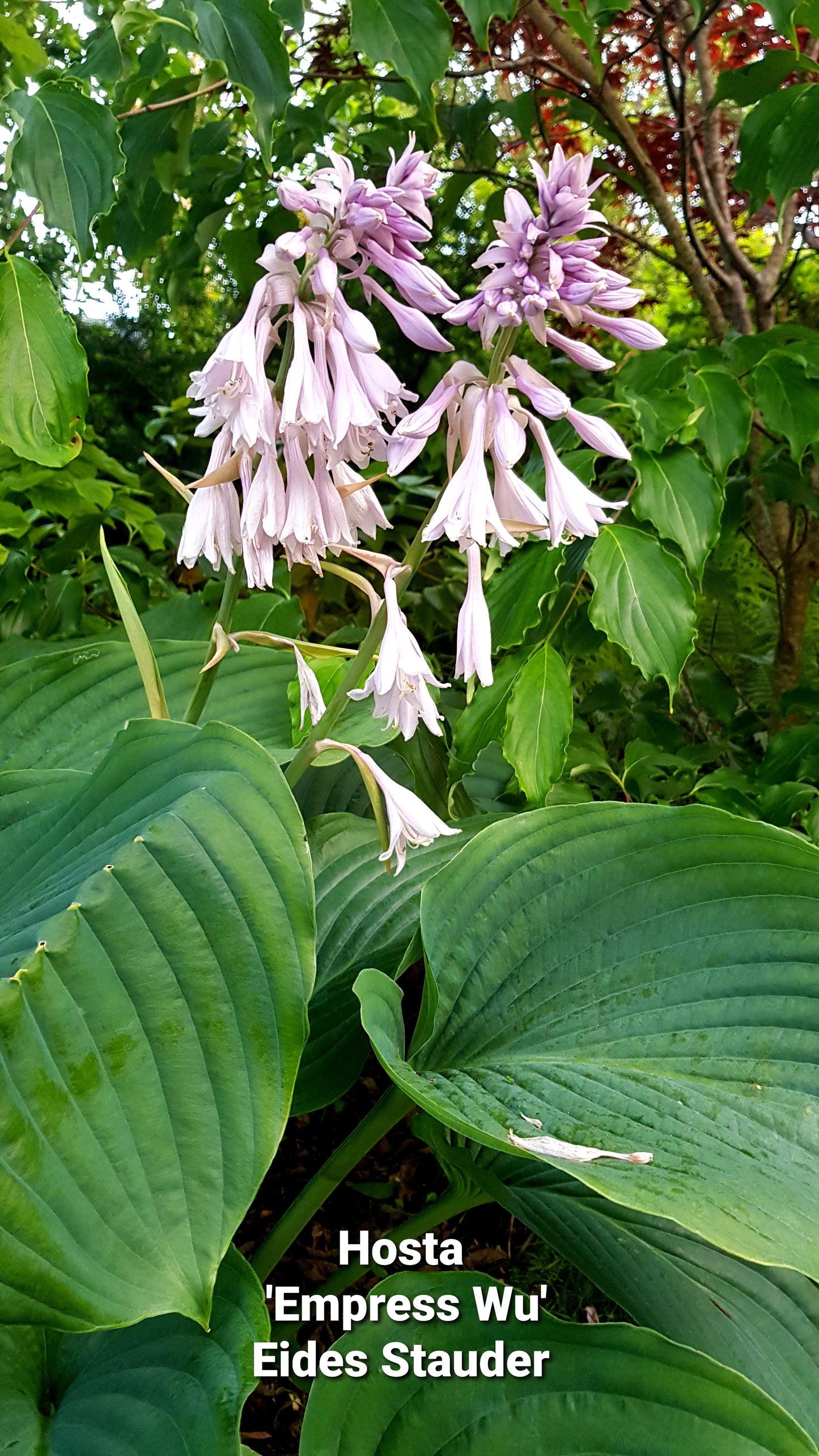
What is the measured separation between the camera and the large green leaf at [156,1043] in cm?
55

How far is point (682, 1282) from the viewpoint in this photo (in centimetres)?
77

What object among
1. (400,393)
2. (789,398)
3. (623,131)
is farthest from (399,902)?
(623,131)

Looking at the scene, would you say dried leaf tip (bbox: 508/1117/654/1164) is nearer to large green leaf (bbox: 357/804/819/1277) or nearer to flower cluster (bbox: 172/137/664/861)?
large green leaf (bbox: 357/804/819/1277)

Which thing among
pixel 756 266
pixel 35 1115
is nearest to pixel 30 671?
pixel 35 1115

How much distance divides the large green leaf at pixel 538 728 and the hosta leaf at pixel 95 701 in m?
0.29

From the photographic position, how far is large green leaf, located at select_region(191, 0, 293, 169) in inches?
36.4

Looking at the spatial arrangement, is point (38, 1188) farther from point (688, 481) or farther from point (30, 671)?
point (688, 481)

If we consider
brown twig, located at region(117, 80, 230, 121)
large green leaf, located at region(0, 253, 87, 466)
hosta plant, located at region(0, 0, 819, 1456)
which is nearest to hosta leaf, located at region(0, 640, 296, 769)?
hosta plant, located at region(0, 0, 819, 1456)

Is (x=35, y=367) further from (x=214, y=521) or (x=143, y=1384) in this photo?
(x=143, y=1384)

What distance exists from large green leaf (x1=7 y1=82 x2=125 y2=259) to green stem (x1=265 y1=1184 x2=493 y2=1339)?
3.36ft

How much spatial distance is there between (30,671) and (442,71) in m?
0.86

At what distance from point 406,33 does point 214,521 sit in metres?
0.63

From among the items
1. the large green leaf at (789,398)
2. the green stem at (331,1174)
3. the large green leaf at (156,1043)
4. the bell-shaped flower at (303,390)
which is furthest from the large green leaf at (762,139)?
the green stem at (331,1174)

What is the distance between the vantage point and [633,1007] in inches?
30.6
